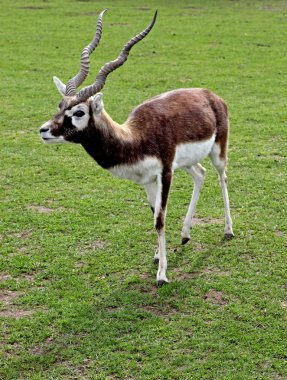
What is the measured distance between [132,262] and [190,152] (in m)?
1.37

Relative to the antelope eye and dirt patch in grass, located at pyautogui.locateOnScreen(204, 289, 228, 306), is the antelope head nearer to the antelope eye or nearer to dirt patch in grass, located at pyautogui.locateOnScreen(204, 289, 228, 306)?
the antelope eye

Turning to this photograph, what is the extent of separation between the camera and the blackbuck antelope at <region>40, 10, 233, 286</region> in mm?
6207

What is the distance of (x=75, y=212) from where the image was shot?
853 centimetres

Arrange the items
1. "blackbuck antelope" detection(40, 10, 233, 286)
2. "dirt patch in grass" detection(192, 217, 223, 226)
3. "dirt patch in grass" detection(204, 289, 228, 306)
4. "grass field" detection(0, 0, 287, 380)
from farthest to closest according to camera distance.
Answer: "dirt patch in grass" detection(192, 217, 223, 226) < "dirt patch in grass" detection(204, 289, 228, 306) < "blackbuck antelope" detection(40, 10, 233, 286) < "grass field" detection(0, 0, 287, 380)

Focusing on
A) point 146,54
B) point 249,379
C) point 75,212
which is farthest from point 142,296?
point 146,54

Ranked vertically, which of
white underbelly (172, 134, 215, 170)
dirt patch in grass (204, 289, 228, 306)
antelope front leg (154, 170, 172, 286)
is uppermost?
white underbelly (172, 134, 215, 170)

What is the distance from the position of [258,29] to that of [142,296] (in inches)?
699

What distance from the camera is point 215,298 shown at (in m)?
6.48

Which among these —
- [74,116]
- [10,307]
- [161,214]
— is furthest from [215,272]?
[74,116]

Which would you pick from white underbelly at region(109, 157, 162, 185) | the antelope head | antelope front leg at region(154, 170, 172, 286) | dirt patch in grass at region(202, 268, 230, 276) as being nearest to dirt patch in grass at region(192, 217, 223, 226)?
dirt patch in grass at region(202, 268, 230, 276)

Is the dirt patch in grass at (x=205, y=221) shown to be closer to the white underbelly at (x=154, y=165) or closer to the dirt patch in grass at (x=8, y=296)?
the white underbelly at (x=154, y=165)

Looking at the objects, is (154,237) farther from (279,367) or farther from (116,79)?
(116,79)

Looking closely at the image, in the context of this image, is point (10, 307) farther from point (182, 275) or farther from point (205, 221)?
point (205, 221)

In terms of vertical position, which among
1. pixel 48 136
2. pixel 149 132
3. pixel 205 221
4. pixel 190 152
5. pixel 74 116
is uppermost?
pixel 74 116
